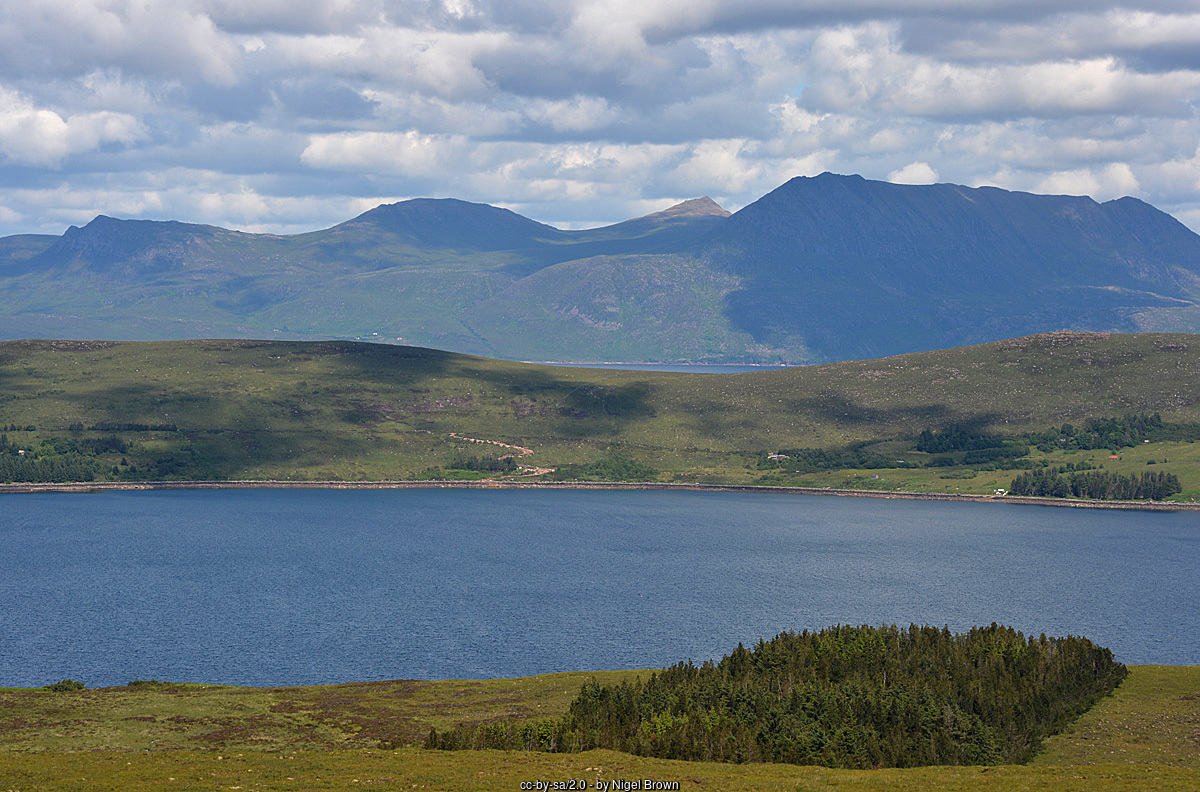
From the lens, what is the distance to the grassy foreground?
62.1 m

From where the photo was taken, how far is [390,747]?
7800cm

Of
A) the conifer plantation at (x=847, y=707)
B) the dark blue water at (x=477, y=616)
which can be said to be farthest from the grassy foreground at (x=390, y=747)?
the dark blue water at (x=477, y=616)

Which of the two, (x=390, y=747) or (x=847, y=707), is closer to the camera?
(x=390, y=747)

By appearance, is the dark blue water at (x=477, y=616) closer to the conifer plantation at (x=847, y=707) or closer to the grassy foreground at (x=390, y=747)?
the grassy foreground at (x=390, y=747)

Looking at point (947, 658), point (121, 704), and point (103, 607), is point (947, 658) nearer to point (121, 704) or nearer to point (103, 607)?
point (121, 704)

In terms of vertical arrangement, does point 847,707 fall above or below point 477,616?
above

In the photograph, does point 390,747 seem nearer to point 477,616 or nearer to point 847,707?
point 847,707

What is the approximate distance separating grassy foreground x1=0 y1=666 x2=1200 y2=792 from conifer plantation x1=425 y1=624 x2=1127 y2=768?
3145 mm

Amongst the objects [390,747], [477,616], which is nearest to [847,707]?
[390,747]

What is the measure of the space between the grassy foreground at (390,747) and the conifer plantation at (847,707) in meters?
3.14

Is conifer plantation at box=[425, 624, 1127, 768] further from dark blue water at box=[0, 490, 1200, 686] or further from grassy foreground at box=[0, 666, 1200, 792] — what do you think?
dark blue water at box=[0, 490, 1200, 686]

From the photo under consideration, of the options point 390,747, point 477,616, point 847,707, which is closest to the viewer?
point 390,747

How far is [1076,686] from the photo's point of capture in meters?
91.4

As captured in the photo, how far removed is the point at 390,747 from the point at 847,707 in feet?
108
